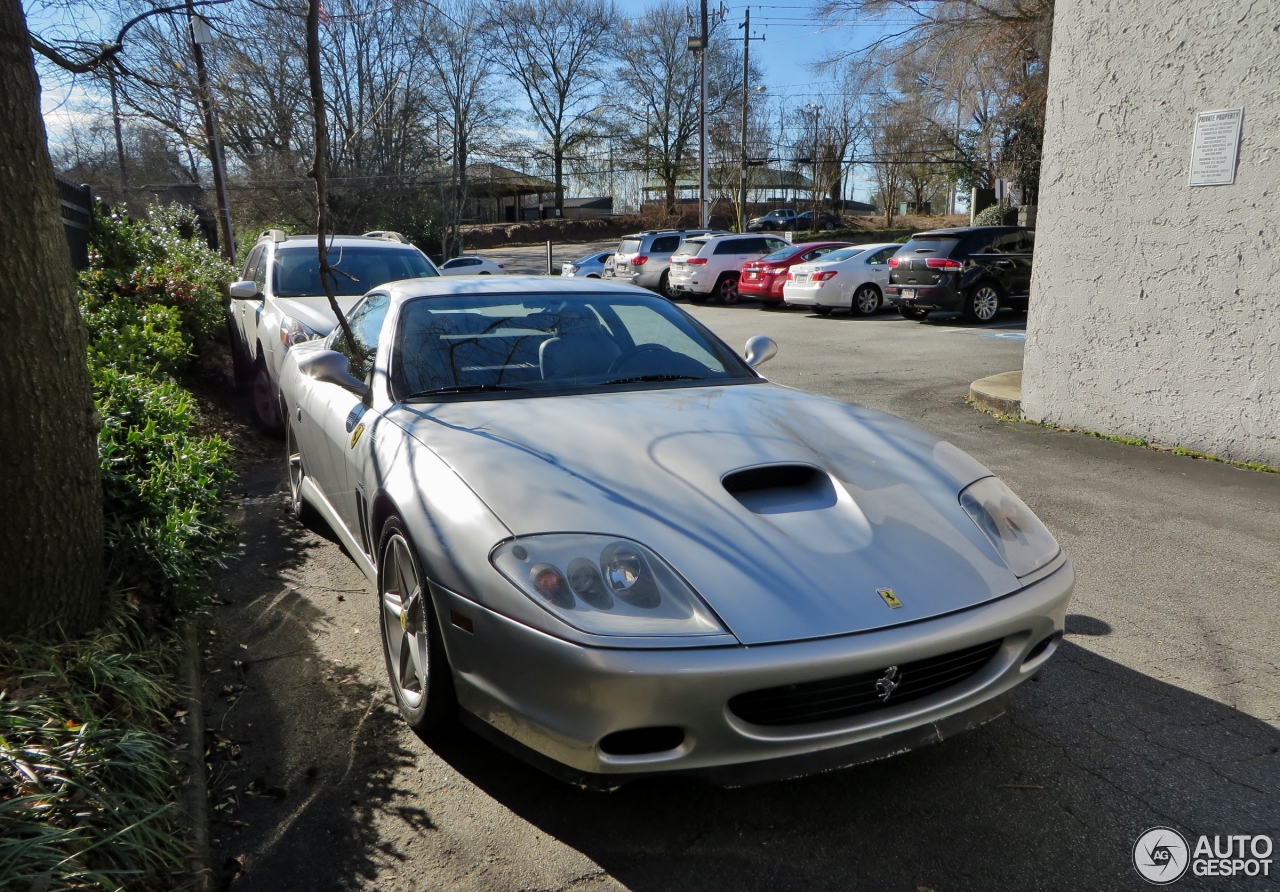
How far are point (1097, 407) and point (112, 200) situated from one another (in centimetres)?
2842

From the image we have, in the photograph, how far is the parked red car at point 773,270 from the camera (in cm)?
2050

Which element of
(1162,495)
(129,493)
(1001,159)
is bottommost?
(1162,495)

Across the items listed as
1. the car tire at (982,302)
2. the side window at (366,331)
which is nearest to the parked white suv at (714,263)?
the car tire at (982,302)

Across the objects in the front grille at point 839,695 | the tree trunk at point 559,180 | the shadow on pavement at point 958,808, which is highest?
the tree trunk at point 559,180

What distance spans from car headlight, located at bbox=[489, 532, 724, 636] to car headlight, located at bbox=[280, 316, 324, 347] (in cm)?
468

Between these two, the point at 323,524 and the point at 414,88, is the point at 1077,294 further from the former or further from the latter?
the point at 414,88

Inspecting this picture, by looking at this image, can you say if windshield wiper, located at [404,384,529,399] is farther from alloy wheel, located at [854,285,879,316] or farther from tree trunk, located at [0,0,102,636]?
alloy wheel, located at [854,285,879,316]

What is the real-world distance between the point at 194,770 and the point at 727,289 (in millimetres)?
20568

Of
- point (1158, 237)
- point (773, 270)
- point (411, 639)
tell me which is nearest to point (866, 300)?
point (773, 270)

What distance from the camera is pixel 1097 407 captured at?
7547 millimetres

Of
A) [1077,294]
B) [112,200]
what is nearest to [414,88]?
[112,200]

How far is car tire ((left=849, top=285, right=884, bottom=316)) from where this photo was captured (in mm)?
18484

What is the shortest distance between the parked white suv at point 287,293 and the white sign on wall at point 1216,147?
5837mm

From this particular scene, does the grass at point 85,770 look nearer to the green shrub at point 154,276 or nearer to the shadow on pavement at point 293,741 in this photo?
the shadow on pavement at point 293,741
